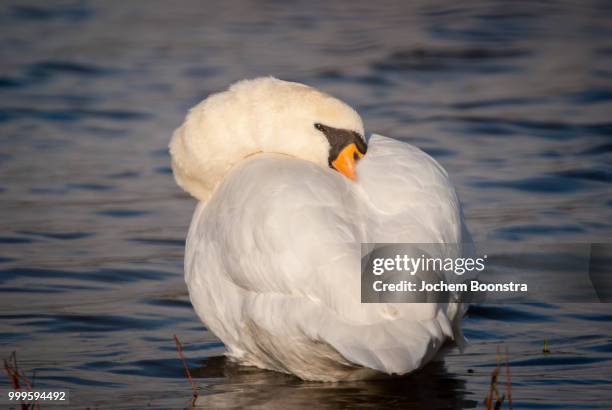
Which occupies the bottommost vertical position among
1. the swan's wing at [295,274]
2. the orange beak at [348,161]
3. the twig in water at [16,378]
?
the twig in water at [16,378]

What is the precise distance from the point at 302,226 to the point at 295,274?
205 mm

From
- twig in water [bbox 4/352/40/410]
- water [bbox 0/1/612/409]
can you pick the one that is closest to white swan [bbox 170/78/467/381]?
water [bbox 0/1/612/409]

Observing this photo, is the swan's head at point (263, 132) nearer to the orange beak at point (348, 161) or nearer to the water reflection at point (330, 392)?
the orange beak at point (348, 161)

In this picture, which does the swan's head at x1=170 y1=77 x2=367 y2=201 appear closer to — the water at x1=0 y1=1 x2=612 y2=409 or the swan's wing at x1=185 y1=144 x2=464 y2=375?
the swan's wing at x1=185 y1=144 x2=464 y2=375

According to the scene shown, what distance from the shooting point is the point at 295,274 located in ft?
16.8

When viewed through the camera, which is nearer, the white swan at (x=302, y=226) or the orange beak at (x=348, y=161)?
the white swan at (x=302, y=226)

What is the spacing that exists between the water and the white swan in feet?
1.22

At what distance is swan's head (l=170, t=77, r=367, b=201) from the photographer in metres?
5.83

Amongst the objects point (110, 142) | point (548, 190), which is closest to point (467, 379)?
point (548, 190)

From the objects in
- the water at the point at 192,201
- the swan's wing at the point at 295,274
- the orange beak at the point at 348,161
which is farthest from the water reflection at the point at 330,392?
the orange beak at the point at 348,161

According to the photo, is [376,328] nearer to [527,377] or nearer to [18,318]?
[527,377]

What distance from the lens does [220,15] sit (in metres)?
17.2

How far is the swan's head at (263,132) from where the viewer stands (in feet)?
19.1

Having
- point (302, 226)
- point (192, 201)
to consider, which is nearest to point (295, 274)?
point (302, 226)
